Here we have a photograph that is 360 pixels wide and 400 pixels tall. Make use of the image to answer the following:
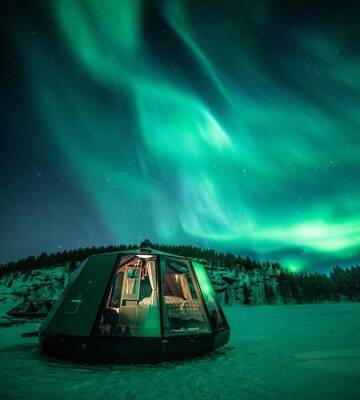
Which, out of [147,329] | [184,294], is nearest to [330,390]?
[147,329]

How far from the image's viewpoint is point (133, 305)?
10.8 meters

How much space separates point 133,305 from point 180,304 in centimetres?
208

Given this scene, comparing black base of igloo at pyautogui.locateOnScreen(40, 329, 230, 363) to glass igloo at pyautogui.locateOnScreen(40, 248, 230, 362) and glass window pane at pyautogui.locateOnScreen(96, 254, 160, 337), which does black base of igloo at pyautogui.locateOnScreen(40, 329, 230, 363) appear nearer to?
glass igloo at pyautogui.locateOnScreen(40, 248, 230, 362)

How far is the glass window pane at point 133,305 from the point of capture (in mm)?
6871

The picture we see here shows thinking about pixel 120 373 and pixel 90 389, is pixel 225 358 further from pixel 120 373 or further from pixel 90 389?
pixel 90 389

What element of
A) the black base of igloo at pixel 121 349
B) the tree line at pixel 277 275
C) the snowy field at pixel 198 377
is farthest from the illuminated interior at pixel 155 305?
the tree line at pixel 277 275

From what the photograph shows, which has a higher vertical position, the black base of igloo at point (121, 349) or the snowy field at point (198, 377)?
the black base of igloo at point (121, 349)

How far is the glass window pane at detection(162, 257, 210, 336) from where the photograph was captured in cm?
748

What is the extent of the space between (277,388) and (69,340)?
5.29m

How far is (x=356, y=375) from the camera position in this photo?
5.91 meters

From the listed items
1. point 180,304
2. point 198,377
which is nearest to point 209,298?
point 180,304

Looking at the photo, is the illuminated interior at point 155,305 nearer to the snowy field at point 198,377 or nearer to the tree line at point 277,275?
the snowy field at point 198,377

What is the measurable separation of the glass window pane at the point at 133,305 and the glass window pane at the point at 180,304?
1.28 ft

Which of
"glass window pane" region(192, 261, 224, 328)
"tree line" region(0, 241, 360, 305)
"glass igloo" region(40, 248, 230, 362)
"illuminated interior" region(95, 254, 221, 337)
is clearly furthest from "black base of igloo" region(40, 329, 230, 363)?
"tree line" region(0, 241, 360, 305)
